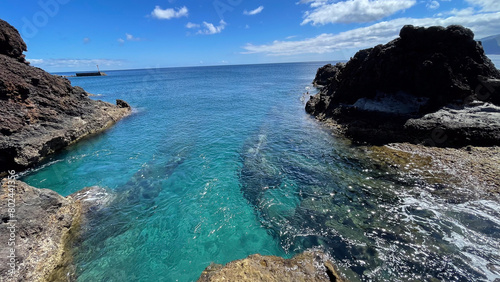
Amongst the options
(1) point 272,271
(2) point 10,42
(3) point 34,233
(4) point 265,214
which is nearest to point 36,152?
(3) point 34,233

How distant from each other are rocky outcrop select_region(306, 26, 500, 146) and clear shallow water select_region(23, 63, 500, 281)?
17.3 feet

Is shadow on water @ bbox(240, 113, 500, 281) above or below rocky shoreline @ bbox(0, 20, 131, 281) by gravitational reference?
below

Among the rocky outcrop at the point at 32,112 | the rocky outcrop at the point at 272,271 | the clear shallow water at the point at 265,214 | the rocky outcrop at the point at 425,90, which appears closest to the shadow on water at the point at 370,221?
the clear shallow water at the point at 265,214

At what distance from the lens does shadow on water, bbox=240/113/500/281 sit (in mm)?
7848

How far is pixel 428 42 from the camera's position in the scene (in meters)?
20.3

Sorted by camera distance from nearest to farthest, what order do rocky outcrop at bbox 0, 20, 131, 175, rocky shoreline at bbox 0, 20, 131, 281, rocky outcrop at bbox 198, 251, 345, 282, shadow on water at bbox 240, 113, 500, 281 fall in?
rocky outcrop at bbox 198, 251, 345, 282 → shadow on water at bbox 240, 113, 500, 281 → rocky shoreline at bbox 0, 20, 131, 281 → rocky outcrop at bbox 0, 20, 131, 175

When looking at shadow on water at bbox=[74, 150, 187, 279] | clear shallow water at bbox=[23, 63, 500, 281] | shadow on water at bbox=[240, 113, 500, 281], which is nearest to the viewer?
shadow on water at bbox=[240, 113, 500, 281]

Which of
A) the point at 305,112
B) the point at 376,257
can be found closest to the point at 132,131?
the point at 305,112

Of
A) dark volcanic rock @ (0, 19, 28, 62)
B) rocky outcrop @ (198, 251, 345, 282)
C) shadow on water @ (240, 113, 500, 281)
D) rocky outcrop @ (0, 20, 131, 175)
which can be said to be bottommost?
shadow on water @ (240, 113, 500, 281)

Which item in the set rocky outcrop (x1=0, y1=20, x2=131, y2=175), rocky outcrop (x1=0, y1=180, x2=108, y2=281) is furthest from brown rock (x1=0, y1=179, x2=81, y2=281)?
rocky outcrop (x1=0, y1=20, x2=131, y2=175)

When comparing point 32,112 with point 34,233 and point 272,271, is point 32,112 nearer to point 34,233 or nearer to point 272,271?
point 34,233

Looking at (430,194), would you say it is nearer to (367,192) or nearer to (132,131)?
(367,192)

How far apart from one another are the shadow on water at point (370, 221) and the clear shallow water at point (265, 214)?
47 mm

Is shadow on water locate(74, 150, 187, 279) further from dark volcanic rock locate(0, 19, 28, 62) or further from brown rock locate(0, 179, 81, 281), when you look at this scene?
dark volcanic rock locate(0, 19, 28, 62)
